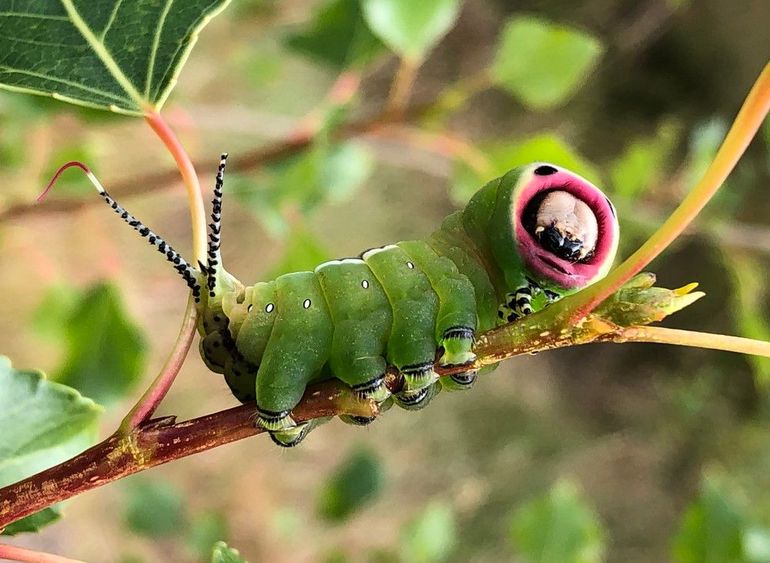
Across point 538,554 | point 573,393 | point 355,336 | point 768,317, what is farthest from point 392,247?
point 573,393

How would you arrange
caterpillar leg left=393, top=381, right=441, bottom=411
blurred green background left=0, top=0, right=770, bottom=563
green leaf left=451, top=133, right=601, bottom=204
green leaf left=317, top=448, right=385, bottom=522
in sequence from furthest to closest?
blurred green background left=0, top=0, right=770, bottom=563 → green leaf left=317, top=448, right=385, bottom=522 → green leaf left=451, top=133, right=601, bottom=204 → caterpillar leg left=393, top=381, right=441, bottom=411

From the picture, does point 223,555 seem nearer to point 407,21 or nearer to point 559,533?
point 407,21

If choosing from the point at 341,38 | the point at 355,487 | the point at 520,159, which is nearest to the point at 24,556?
the point at 520,159

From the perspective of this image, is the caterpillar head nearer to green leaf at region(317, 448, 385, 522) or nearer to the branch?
the branch

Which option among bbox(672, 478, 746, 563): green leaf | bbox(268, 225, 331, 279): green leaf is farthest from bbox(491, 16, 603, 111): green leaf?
bbox(672, 478, 746, 563): green leaf

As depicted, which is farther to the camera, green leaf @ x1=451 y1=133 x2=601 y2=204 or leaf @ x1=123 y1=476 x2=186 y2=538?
leaf @ x1=123 y1=476 x2=186 y2=538
